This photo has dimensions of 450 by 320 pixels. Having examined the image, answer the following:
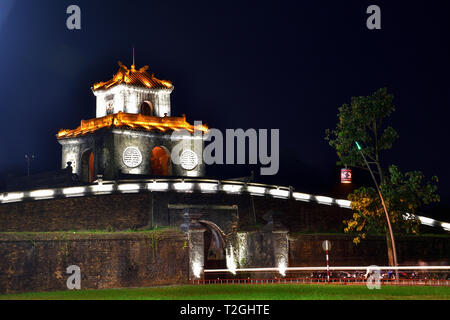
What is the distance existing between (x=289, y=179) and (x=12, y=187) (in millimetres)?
32071

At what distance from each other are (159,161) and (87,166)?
18.9ft

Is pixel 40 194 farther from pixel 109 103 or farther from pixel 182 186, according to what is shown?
pixel 109 103

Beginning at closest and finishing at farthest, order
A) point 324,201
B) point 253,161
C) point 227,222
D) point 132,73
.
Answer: point 227,222 < point 324,201 < point 132,73 < point 253,161

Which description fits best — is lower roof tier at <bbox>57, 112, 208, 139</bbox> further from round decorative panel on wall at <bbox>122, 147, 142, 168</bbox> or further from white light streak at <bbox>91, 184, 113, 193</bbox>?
white light streak at <bbox>91, 184, 113, 193</bbox>

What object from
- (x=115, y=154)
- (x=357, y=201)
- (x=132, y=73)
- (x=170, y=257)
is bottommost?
(x=170, y=257)

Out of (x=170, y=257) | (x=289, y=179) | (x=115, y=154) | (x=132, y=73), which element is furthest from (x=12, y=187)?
(x=289, y=179)

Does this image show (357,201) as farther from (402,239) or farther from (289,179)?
(289,179)

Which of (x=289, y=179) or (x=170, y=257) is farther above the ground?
(x=289, y=179)

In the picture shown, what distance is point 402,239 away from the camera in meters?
43.5

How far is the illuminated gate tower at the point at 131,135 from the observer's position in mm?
50625

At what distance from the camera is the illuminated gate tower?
50625 millimetres

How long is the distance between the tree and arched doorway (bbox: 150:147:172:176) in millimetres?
19063

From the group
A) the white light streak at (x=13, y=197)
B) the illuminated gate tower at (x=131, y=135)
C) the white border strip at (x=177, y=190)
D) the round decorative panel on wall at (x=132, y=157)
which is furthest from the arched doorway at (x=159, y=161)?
the white light streak at (x=13, y=197)
